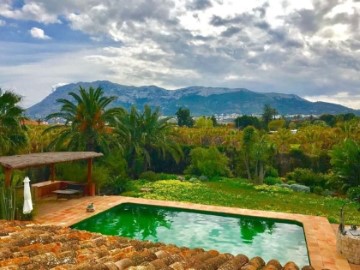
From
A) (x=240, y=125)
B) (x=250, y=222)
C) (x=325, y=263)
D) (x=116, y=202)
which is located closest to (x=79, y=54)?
(x=116, y=202)

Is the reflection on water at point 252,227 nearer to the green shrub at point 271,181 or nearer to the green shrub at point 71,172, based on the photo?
the green shrub at point 271,181

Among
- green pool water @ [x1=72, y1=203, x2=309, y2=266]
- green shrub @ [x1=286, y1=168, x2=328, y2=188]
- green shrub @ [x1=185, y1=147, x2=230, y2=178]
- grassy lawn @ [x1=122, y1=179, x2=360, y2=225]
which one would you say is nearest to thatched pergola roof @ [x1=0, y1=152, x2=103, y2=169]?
green pool water @ [x1=72, y1=203, x2=309, y2=266]

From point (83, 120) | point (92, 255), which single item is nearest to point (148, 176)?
point (83, 120)

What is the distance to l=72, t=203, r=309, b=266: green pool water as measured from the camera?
1318cm

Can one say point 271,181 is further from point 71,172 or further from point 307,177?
point 71,172

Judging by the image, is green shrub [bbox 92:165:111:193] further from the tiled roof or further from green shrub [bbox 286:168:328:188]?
the tiled roof

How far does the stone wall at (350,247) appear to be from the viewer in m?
11.1

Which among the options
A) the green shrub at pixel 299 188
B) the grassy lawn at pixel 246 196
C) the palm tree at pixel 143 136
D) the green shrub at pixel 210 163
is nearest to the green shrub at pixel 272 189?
the grassy lawn at pixel 246 196

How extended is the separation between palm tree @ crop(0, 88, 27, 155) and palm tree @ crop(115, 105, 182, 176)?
8.32 meters

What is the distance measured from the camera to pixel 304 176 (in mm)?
24766

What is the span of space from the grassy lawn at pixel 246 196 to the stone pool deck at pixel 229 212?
119cm

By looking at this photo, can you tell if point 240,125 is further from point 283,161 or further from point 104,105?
point 104,105

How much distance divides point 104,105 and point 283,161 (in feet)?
44.9

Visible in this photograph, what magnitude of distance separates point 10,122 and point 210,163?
Answer: 46.4ft
